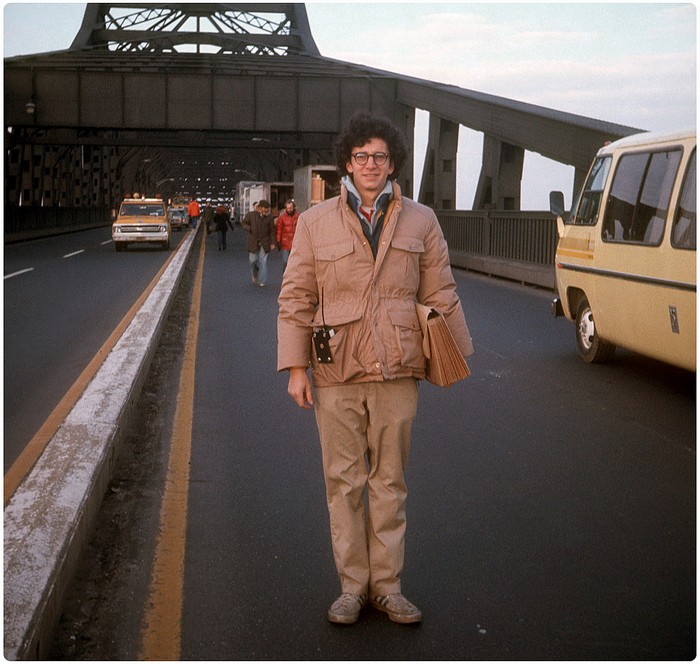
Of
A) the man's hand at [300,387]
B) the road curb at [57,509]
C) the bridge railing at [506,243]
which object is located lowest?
the bridge railing at [506,243]

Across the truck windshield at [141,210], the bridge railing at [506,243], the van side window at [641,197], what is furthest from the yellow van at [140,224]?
the van side window at [641,197]

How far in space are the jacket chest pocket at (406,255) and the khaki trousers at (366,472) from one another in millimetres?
428

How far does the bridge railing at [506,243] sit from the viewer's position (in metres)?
22.8

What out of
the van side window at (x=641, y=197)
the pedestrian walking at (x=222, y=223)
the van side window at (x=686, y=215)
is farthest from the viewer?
the pedestrian walking at (x=222, y=223)

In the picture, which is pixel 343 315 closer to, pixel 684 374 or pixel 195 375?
pixel 195 375

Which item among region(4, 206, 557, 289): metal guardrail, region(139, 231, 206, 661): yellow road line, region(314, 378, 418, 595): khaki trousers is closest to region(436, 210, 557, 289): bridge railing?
region(4, 206, 557, 289): metal guardrail

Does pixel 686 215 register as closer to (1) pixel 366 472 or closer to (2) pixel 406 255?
(2) pixel 406 255

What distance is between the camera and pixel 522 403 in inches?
370

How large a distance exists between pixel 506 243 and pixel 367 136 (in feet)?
72.6

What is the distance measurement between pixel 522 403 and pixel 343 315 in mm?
5299

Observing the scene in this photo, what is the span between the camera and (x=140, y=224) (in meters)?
40.7

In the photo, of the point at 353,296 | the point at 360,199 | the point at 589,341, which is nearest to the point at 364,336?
the point at 353,296

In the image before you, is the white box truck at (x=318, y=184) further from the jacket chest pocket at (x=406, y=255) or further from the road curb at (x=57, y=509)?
the jacket chest pocket at (x=406, y=255)

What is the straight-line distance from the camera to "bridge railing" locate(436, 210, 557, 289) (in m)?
22.8
